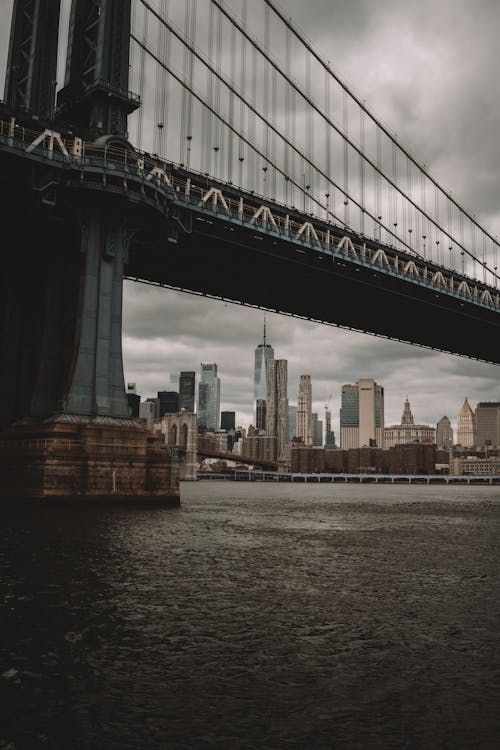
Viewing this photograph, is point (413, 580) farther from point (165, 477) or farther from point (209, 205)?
point (209, 205)

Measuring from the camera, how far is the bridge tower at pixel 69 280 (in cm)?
3472

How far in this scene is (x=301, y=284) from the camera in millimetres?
59000

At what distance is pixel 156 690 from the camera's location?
7.23 meters

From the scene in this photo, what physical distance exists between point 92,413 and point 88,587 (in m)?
23.4

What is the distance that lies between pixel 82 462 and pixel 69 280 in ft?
40.8

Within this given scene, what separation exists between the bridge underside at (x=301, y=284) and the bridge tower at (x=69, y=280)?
19.1ft

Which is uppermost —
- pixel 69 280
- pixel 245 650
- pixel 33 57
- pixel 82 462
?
pixel 33 57

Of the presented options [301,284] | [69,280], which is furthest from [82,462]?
[301,284]

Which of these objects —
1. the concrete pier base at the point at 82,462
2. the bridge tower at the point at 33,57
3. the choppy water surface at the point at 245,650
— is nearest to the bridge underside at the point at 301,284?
the bridge tower at the point at 33,57

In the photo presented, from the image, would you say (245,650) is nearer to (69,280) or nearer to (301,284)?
(69,280)

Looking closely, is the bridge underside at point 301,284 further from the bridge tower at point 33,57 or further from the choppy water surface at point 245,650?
the choppy water surface at point 245,650

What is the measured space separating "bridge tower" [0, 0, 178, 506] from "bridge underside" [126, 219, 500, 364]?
583 centimetres

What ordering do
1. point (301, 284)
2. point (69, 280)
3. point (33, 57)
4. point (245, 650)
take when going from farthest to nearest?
point (301, 284) < point (33, 57) < point (69, 280) < point (245, 650)

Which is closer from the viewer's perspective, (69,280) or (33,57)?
(69,280)
